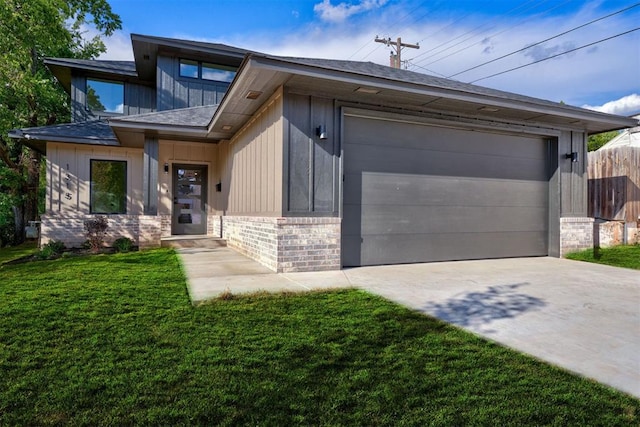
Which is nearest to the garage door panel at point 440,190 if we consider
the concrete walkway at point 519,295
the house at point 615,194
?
the concrete walkway at point 519,295

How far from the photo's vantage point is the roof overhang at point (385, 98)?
5.08 m

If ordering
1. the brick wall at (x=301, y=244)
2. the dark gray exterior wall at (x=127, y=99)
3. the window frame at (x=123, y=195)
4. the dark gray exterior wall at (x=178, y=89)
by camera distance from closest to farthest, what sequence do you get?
the brick wall at (x=301, y=244), the window frame at (x=123, y=195), the dark gray exterior wall at (x=178, y=89), the dark gray exterior wall at (x=127, y=99)

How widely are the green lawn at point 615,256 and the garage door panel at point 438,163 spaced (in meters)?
1.81

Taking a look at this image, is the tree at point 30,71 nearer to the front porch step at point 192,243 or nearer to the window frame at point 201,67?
the window frame at point 201,67

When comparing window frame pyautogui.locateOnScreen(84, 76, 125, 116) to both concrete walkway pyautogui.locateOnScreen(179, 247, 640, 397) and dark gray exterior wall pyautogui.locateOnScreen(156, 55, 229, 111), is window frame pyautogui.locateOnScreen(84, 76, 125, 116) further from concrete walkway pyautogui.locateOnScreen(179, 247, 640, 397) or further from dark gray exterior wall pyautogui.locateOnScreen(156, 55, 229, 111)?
concrete walkway pyautogui.locateOnScreen(179, 247, 640, 397)

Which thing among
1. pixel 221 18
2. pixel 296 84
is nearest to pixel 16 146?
pixel 221 18

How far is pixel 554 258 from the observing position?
7.71m

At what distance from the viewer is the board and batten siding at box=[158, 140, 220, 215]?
10.1 meters

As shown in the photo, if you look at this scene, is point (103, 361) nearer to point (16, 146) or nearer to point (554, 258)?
point (554, 258)

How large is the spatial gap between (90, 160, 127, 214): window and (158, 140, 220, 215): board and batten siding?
98 centimetres

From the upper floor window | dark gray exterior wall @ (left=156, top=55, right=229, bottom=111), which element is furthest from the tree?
the upper floor window

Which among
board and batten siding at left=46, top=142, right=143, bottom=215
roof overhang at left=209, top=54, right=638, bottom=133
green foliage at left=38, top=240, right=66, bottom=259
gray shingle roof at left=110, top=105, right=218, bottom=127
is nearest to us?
roof overhang at left=209, top=54, right=638, bottom=133

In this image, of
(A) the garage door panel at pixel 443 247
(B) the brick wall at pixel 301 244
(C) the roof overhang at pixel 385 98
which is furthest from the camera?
(A) the garage door panel at pixel 443 247

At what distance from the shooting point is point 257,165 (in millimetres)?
7035
